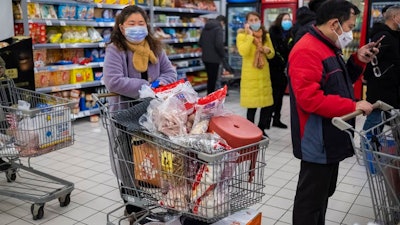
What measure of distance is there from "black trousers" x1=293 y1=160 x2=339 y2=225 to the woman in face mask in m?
1.10

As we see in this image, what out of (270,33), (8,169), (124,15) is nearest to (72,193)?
(8,169)

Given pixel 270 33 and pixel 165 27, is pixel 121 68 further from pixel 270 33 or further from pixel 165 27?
pixel 165 27

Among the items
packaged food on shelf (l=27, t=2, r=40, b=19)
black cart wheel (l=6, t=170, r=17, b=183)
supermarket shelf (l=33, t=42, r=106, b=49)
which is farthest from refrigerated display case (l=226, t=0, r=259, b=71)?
black cart wheel (l=6, t=170, r=17, b=183)

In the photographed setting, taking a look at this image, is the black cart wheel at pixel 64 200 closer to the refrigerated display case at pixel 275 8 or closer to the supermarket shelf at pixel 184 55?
the supermarket shelf at pixel 184 55

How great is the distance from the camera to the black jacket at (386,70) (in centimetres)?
382

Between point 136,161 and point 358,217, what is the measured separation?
199 centimetres

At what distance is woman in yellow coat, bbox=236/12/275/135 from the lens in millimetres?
4891

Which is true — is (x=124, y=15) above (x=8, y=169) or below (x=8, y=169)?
above

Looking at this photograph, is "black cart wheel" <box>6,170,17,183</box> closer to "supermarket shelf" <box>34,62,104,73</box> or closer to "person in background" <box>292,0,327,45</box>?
"supermarket shelf" <box>34,62,104,73</box>

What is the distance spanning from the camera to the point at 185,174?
76.7 inches

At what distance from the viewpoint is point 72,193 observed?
3623 millimetres

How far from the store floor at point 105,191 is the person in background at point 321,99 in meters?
0.89

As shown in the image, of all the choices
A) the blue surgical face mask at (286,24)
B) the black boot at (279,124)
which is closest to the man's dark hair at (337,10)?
the blue surgical face mask at (286,24)

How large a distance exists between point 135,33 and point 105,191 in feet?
5.18
